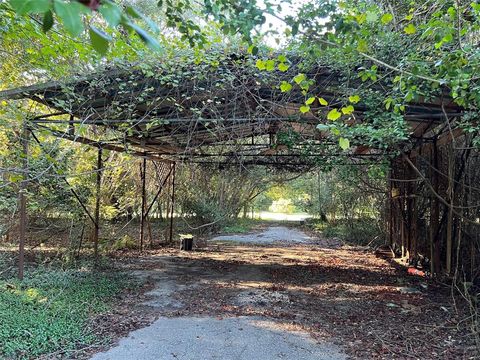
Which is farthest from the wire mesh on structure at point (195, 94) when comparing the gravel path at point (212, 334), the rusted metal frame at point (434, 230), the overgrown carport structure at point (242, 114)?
the gravel path at point (212, 334)

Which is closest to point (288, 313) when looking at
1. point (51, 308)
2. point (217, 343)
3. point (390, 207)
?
point (217, 343)

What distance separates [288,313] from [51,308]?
8.87 ft

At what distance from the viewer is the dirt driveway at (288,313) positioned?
3.22m

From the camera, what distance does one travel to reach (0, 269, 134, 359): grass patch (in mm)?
3107

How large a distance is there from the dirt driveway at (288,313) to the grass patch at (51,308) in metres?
0.46

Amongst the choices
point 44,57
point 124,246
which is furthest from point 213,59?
point 124,246

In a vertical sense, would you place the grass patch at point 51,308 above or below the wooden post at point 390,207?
below

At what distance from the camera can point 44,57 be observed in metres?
3.95

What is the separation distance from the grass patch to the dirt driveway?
460 mm

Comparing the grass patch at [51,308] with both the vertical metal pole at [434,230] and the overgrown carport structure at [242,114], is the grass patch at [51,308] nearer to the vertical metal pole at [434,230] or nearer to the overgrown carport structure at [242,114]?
the overgrown carport structure at [242,114]

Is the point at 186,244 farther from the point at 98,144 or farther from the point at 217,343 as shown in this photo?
the point at 217,343

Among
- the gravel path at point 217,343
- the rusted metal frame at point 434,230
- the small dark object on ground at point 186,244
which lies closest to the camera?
the gravel path at point 217,343

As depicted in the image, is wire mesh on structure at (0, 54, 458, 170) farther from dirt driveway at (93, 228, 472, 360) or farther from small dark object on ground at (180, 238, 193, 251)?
small dark object on ground at (180, 238, 193, 251)

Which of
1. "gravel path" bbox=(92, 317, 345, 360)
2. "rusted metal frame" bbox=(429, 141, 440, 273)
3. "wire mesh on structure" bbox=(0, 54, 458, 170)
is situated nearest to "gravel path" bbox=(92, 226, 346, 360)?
"gravel path" bbox=(92, 317, 345, 360)
